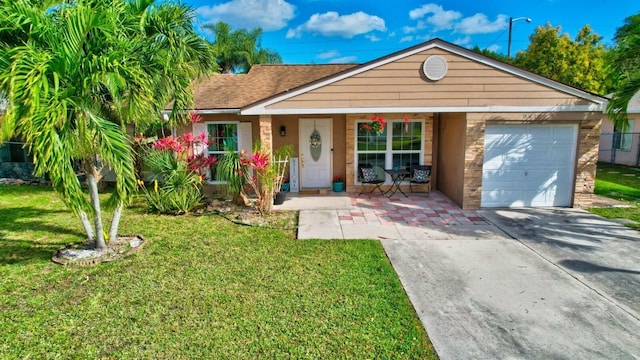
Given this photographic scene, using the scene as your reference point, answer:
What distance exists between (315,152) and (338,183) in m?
1.22

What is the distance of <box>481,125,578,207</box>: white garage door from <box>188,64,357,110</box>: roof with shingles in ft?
17.8

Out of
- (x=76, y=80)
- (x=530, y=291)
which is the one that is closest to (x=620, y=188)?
(x=530, y=291)

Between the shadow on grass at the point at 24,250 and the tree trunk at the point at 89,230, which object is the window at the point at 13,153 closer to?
the shadow on grass at the point at 24,250

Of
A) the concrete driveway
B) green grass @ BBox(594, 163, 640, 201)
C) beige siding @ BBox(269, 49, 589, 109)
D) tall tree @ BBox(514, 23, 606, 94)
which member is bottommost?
the concrete driveway

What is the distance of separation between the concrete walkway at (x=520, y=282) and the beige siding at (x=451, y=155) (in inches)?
56.8

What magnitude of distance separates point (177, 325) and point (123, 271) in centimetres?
194

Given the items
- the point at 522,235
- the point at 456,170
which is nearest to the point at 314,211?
the point at 456,170

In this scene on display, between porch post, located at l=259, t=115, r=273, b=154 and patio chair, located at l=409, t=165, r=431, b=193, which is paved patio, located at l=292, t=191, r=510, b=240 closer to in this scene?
patio chair, located at l=409, t=165, r=431, b=193

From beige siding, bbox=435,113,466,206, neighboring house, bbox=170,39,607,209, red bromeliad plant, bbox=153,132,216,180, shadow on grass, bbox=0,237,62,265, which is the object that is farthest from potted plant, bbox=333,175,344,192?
shadow on grass, bbox=0,237,62,265

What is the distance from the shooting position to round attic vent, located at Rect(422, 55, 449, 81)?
837cm

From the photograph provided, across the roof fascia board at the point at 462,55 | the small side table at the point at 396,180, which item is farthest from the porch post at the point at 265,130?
the small side table at the point at 396,180

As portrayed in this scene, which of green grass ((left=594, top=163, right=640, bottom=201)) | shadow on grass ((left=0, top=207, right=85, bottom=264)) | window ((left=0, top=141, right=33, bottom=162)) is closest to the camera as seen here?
shadow on grass ((left=0, top=207, right=85, bottom=264))

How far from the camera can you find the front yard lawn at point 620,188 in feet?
27.1

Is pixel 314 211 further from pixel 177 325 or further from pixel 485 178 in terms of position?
pixel 177 325
